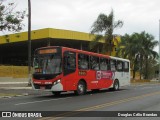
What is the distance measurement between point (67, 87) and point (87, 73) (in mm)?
2988

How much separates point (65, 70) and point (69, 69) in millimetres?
529

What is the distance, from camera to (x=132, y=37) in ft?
216

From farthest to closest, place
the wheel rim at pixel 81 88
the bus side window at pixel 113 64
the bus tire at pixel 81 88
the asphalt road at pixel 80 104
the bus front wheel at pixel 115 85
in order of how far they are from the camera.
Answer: the bus front wheel at pixel 115 85 < the bus side window at pixel 113 64 < the wheel rim at pixel 81 88 < the bus tire at pixel 81 88 < the asphalt road at pixel 80 104

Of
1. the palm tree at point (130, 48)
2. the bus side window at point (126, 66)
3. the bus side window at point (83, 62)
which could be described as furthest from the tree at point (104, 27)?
the bus side window at point (83, 62)

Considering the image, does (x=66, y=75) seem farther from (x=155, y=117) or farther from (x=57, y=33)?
(x=57, y=33)

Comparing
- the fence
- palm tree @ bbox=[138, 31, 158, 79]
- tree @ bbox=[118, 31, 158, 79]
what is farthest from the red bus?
palm tree @ bbox=[138, 31, 158, 79]

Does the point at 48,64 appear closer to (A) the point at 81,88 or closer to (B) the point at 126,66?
(A) the point at 81,88

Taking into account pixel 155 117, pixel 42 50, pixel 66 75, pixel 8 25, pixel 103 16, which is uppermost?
pixel 103 16

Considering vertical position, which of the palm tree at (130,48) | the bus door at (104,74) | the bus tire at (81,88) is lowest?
the bus tire at (81,88)

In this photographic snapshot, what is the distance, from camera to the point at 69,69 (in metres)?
24.6

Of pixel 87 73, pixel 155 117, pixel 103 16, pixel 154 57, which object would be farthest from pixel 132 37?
pixel 155 117

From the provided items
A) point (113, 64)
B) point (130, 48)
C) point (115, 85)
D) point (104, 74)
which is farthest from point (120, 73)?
point (130, 48)

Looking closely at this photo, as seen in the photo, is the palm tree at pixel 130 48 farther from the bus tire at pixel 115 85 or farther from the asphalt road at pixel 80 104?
the asphalt road at pixel 80 104

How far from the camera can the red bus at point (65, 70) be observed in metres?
23.8
